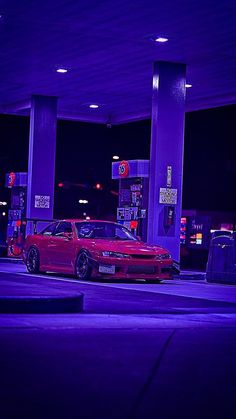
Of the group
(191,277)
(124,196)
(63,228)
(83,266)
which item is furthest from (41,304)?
(124,196)

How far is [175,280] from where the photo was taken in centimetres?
2227

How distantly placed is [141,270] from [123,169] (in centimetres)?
926

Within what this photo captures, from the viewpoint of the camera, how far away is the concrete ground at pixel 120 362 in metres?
6.01

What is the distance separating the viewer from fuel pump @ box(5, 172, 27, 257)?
32.4 m

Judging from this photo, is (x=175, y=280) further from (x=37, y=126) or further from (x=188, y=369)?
(x=188, y=369)

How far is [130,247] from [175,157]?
5305 mm

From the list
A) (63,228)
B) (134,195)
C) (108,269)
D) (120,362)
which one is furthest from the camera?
(134,195)

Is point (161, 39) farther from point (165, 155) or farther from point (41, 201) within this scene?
point (41, 201)

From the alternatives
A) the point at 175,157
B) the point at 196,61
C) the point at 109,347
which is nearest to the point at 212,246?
the point at 175,157

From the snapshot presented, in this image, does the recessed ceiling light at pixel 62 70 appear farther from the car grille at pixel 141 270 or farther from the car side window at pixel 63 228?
the car grille at pixel 141 270

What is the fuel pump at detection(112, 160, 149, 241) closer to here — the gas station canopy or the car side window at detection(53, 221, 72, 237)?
the gas station canopy

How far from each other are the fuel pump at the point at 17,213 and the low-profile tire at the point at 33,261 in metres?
9.50

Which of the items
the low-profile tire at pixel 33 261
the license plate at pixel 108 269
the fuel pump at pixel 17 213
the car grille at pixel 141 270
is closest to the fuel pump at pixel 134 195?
the low-profile tire at pixel 33 261

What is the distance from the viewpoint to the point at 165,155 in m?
24.0
